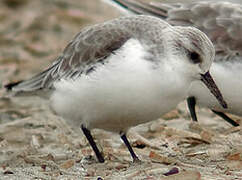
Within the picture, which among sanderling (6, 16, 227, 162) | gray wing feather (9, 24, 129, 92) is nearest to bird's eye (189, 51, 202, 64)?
sanderling (6, 16, 227, 162)

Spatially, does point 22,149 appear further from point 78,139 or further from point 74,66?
point 74,66

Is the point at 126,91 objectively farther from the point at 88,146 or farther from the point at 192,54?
the point at 88,146

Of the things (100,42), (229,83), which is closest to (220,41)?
(229,83)

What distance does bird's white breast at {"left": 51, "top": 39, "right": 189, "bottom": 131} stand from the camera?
5.95 m

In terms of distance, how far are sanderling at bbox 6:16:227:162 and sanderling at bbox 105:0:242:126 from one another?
1.05m

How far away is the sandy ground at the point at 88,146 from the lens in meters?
6.18

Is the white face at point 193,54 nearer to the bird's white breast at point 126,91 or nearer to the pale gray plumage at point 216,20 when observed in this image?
the bird's white breast at point 126,91

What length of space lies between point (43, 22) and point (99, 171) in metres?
6.80

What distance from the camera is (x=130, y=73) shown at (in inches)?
234

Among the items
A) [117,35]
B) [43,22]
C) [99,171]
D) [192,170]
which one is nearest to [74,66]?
[117,35]

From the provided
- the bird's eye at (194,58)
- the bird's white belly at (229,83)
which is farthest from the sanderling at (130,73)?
the bird's white belly at (229,83)

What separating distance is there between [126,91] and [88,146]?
5.89ft

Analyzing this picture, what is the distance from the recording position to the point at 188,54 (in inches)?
242

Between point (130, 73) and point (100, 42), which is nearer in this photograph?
point (130, 73)
